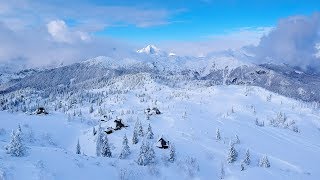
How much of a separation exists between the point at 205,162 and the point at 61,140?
61119 millimetres

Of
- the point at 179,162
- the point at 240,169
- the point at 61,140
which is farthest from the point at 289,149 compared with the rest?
the point at 61,140

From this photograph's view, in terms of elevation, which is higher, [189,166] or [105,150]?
[105,150]

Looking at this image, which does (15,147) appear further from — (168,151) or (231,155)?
(231,155)

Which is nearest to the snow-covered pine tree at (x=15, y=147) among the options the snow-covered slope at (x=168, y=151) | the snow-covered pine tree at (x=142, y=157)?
the snow-covered slope at (x=168, y=151)

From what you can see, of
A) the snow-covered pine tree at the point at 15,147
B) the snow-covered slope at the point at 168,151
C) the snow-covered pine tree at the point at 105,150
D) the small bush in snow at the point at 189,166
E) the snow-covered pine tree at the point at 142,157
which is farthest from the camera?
the snow-covered pine tree at the point at 105,150

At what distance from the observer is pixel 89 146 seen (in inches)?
4961

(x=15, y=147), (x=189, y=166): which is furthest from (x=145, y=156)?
(x=15, y=147)

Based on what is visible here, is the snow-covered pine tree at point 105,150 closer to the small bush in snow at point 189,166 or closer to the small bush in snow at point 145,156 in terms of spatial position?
the small bush in snow at point 145,156

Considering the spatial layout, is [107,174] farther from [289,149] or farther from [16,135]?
[289,149]

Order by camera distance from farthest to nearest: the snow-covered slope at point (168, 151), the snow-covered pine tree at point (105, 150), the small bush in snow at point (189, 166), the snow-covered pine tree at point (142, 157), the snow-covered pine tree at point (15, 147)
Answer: the snow-covered pine tree at point (105, 150)
the small bush in snow at point (189, 166)
the snow-covered pine tree at point (142, 157)
the snow-covered slope at point (168, 151)
the snow-covered pine tree at point (15, 147)

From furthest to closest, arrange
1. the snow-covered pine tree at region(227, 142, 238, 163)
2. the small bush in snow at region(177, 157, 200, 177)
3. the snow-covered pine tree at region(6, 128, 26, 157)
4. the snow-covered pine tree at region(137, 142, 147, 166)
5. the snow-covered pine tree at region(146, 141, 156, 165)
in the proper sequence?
1. the snow-covered pine tree at region(227, 142, 238, 163)
2. the small bush in snow at region(177, 157, 200, 177)
3. the snow-covered pine tree at region(146, 141, 156, 165)
4. the snow-covered pine tree at region(137, 142, 147, 166)
5. the snow-covered pine tree at region(6, 128, 26, 157)

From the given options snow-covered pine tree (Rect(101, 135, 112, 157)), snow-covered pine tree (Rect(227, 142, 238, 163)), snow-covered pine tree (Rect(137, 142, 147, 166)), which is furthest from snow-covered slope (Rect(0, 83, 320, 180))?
snow-covered pine tree (Rect(101, 135, 112, 157))

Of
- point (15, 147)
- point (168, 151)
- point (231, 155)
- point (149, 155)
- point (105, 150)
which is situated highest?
point (15, 147)

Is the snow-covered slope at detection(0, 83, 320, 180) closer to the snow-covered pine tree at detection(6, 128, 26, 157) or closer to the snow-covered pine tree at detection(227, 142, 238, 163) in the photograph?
the snow-covered pine tree at detection(6, 128, 26, 157)
